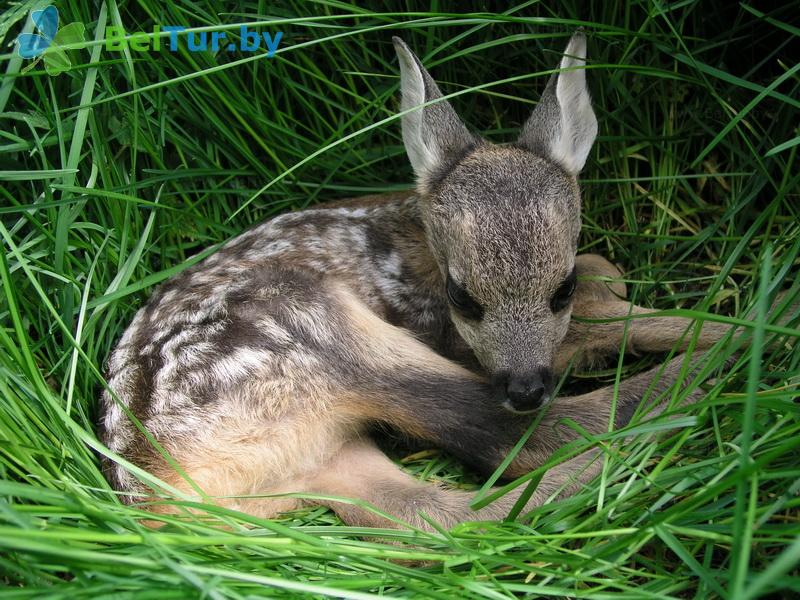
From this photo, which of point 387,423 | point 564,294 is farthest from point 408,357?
point 564,294

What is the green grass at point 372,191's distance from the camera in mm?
2398

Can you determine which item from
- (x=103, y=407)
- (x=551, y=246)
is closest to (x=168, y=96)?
(x=103, y=407)

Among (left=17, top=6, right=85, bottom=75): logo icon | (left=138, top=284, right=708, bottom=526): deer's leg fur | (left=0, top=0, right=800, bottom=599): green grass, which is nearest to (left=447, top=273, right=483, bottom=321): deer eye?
(left=138, top=284, right=708, bottom=526): deer's leg fur

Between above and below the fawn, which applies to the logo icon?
above

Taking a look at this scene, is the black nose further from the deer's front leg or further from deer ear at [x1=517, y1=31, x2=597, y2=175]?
deer ear at [x1=517, y1=31, x2=597, y2=175]

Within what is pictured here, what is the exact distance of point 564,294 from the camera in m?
3.31

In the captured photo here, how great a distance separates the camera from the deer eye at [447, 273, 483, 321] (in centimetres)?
329

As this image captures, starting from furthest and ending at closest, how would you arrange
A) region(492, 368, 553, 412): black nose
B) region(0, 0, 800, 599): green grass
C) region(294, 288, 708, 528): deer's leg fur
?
region(294, 288, 708, 528): deer's leg fur → region(492, 368, 553, 412): black nose → region(0, 0, 800, 599): green grass

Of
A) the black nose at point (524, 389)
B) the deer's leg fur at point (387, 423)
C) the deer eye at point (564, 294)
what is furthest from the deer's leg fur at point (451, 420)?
the deer eye at point (564, 294)

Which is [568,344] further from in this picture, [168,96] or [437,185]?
[168,96]

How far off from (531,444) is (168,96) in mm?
2513

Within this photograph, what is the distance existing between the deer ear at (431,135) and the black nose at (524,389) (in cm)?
107

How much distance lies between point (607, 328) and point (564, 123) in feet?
3.26

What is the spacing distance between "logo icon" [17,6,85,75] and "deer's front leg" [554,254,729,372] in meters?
2.57
